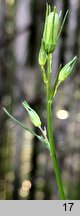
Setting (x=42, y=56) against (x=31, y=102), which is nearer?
(x=42, y=56)

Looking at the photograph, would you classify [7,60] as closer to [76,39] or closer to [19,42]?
[19,42]

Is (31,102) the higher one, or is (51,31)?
(51,31)

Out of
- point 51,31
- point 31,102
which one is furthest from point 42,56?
point 31,102

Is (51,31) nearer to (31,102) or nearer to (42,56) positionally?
(42,56)
